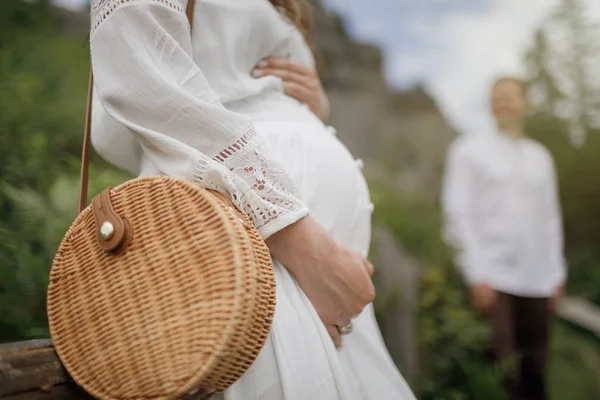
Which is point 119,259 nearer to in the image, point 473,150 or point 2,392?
point 2,392

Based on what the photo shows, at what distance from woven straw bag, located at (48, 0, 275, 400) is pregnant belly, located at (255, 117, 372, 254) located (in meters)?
0.23

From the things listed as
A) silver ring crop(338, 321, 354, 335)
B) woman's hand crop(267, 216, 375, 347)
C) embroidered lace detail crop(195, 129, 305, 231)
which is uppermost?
embroidered lace detail crop(195, 129, 305, 231)

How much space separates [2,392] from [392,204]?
4521mm

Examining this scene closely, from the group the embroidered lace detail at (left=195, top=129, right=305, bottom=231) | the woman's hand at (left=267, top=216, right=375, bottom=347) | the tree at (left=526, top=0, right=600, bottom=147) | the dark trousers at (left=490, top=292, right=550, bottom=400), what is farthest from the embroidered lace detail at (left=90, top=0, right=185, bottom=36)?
the tree at (left=526, top=0, right=600, bottom=147)

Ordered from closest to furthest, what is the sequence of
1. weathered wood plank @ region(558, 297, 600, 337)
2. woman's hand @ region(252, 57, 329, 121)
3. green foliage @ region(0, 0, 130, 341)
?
woman's hand @ region(252, 57, 329, 121) → green foliage @ region(0, 0, 130, 341) → weathered wood plank @ region(558, 297, 600, 337)

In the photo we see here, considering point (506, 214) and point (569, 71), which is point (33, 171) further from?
point (569, 71)

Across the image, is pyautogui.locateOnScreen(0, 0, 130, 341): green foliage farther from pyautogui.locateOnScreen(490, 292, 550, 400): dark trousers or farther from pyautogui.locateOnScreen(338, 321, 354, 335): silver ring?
pyautogui.locateOnScreen(490, 292, 550, 400): dark trousers

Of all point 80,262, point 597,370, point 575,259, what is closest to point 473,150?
point 597,370

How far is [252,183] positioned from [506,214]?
8.30 feet

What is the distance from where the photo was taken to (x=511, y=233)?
3.13m

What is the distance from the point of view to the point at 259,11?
1.08 meters

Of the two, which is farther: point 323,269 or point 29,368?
point 323,269

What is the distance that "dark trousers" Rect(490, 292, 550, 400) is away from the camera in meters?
3.11

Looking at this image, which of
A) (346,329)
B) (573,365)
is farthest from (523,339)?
(346,329)
